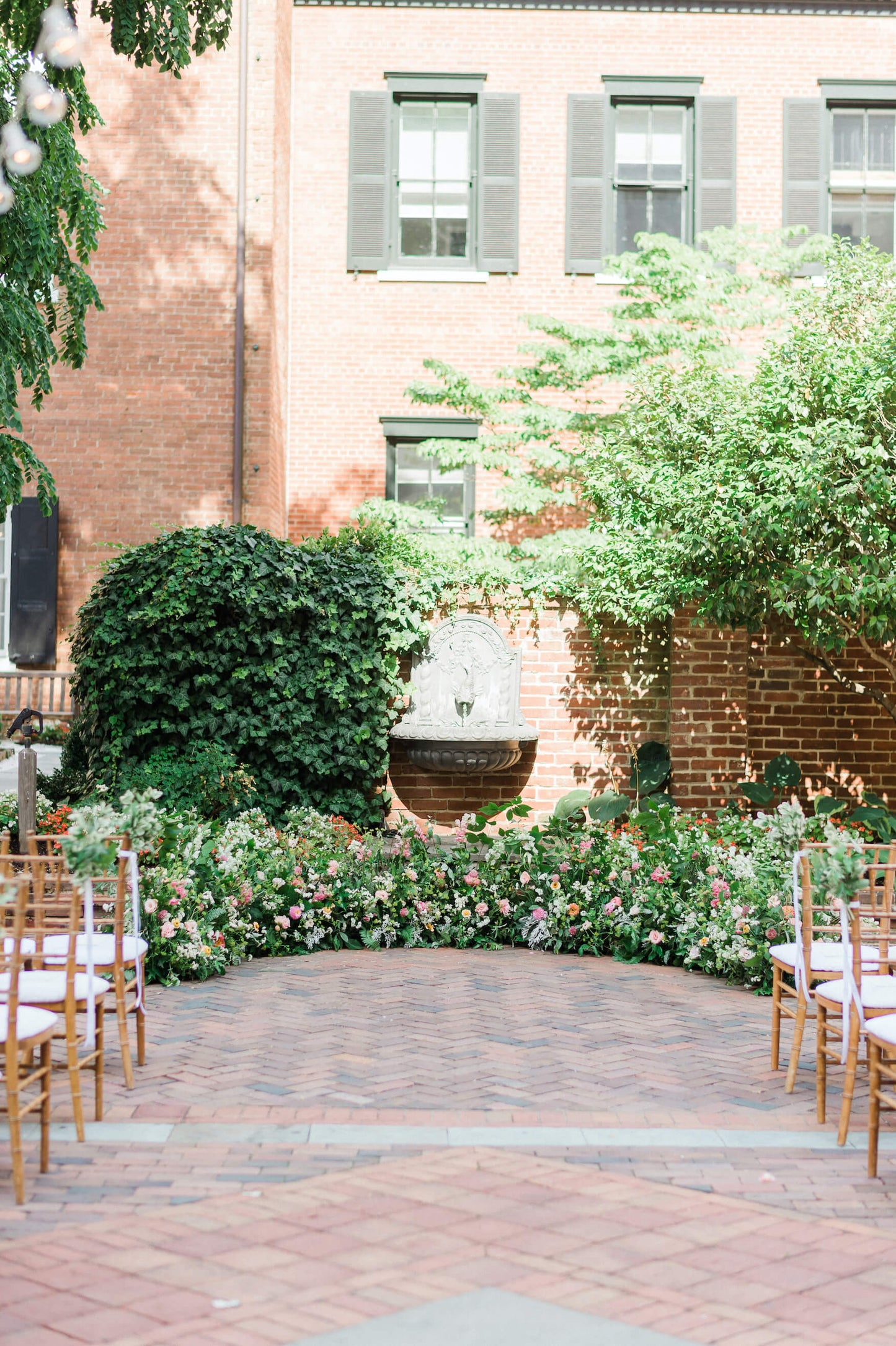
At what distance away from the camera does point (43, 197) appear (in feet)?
24.3

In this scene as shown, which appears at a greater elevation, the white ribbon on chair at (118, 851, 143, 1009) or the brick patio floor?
the white ribbon on chair at (118, 851, 143, 1009)

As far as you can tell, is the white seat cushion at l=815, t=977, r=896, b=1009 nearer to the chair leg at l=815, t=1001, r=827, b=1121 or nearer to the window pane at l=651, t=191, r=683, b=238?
the chair leg at l=815, t=1001, r=827, b=1121

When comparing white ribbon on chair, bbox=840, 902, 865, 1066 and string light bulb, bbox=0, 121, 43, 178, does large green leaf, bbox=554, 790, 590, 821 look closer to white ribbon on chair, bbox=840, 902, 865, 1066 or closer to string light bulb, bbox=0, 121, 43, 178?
white ribbon on chair, bbox=840, 902, 865, 1066

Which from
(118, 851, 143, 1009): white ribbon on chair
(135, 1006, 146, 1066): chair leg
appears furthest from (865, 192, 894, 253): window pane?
(135, 1006, 146, 1066): chair leg

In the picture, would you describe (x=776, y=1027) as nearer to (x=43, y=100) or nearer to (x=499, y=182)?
(x=43, y=100)

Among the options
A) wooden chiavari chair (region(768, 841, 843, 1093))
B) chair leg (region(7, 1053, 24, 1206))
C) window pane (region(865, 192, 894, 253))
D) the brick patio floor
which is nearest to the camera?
the brick patio floor

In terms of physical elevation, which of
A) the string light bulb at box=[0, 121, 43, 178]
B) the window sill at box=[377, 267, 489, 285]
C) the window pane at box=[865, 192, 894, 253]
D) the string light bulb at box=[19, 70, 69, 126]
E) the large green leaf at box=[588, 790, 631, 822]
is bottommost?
the large green leaf at box=[588, 790, 631, 822]

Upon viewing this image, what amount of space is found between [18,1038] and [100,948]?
1.25 metres

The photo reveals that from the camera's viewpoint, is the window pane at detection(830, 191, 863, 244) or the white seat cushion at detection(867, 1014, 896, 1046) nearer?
the white seat cushion at detection(867, 1014, 896, 1046)

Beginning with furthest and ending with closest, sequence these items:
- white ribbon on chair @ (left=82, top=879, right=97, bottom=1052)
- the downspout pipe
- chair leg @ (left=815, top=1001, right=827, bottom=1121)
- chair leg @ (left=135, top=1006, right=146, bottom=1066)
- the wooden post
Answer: the downspout pipe
the wooden post
chair leg @ (left=135, top=1006, right=146, bottom=1066)
chair leg @ (left=815, top=1001, right=827, bottom=1121)
white ribbon on chair @ (left=82, top=879, right=97, bottom=1052)

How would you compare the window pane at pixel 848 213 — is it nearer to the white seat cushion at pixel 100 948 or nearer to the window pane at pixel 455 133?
the window pane at pixel 455 133

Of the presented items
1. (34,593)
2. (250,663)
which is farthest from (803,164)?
(34,593)

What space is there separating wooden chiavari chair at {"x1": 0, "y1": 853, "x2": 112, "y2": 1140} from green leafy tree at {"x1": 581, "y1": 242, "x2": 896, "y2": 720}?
16.3ft

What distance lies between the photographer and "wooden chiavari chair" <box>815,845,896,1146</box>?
14.3 feet
